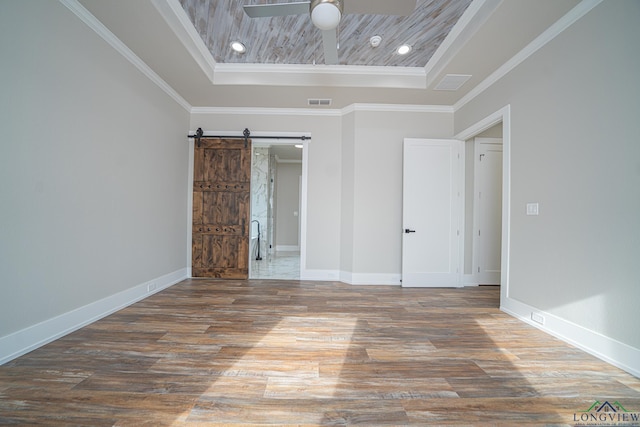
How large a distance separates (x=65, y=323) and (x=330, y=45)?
11.1 feet

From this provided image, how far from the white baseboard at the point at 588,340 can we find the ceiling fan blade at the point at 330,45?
10.5 feet

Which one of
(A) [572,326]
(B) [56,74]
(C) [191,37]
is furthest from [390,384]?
(C) [191,37]

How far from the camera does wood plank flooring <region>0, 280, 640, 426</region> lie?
1.39 meters

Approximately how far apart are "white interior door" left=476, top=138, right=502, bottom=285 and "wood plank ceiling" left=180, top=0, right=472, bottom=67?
185 centimetres

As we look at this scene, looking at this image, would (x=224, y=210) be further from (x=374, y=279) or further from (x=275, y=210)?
(x=275, y=210)

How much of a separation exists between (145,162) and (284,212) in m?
5.34

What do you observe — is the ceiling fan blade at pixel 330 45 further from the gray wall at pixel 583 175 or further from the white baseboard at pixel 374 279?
the white baseboard at pixel 374 279

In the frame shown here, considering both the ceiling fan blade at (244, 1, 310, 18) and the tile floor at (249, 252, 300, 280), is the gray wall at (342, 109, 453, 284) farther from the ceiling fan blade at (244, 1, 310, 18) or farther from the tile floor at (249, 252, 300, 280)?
the ceiling fan blade at (244, 1, 310, 18)

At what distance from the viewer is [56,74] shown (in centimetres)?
215

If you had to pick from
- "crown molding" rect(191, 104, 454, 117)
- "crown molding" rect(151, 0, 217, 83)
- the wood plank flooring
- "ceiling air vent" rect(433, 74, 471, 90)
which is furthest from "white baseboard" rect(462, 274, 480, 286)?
"crown molding" rect(151, 0, 217, 83)

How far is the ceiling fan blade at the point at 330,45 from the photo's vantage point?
219cm

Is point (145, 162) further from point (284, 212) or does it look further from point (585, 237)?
point (284, 212)

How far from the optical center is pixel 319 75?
11.4ft

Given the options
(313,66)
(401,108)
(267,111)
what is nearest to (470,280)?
(401,108)
